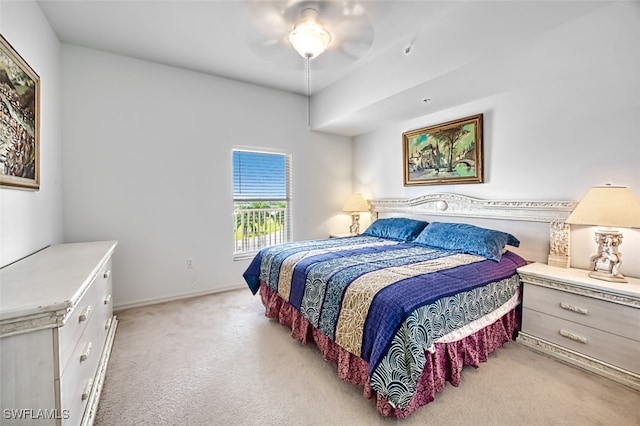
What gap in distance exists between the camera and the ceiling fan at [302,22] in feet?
6.01

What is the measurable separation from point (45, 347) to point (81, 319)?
0.35 m

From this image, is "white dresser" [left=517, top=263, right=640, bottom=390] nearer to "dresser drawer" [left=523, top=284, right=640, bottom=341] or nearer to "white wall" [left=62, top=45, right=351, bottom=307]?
"dresser drawer" [left=523, top=284, right=640, bottom=341]

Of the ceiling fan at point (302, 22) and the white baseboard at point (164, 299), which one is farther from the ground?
the ceiling fan at point (302, 22)

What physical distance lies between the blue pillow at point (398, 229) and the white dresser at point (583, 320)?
1.19 meters

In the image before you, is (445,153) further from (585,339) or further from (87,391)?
(87,391)

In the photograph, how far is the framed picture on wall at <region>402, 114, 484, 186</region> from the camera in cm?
308

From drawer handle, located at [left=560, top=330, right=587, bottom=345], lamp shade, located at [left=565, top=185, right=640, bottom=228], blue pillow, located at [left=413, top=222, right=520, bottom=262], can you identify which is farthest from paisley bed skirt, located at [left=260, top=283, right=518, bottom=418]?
lamp shade, located at [left=565, top=185, right=640, bottom=228]

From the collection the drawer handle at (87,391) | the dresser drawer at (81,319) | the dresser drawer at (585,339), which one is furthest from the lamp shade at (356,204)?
the drawer handle at (87,391)

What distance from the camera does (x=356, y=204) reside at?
4336 mm

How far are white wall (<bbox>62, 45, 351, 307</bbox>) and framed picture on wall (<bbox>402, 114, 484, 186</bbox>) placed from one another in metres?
1.83

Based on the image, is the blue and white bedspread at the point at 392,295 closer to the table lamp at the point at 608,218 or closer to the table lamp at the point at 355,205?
the table lamp at the point at 608,218

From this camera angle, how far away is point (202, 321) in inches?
110

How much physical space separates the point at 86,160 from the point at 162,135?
793 millimetres

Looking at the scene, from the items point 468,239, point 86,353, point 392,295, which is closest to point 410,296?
point 392,295
